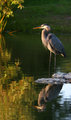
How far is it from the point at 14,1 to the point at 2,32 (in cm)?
494

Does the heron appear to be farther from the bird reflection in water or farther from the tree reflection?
the bird reflection in water

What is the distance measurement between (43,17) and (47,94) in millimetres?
26562

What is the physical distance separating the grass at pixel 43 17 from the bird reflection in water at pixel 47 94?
2111cm

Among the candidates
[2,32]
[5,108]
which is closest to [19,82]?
[5,108]

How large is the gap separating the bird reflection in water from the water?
0.03 meters

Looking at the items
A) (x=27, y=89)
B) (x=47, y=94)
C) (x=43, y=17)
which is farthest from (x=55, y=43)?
(x=43, y=17)

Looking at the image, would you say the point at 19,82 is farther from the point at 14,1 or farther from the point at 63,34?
the point at 63,34

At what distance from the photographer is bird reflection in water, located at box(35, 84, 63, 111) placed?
9.54m

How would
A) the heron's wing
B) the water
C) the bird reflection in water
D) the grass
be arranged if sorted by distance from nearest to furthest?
the water < the bird reflection in water < the heron's wing < the grass

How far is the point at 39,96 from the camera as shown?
10406mm

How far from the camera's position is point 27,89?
11.2 m

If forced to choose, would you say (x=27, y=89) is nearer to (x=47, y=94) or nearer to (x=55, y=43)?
(x=47, y=94)

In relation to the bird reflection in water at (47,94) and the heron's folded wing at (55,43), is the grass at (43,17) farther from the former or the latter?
the bird reflection in water at (47,94)

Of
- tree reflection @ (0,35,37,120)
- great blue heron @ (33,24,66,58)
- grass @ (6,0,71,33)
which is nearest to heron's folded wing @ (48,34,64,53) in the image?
great blue heron @ (33,24,66,58)
